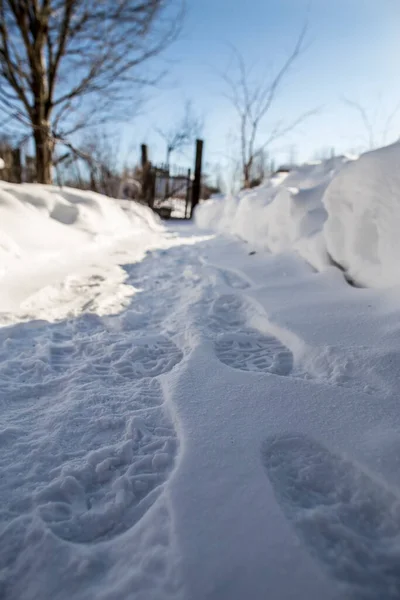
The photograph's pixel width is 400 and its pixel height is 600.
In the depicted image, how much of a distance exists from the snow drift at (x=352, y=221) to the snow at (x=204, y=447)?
127mm

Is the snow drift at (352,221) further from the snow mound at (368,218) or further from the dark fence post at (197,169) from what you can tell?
the dark fence post at (197,169)

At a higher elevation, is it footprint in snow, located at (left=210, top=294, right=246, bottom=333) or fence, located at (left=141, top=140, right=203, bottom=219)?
fence, located at (left=141, top=140, right=203, bottom=219)

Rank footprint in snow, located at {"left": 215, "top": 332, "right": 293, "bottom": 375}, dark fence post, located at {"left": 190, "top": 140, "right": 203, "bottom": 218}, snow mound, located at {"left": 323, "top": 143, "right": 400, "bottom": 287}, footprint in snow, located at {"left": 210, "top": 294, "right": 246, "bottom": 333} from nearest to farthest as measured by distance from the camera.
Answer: footprint in snow, located at {"left": 215, "top": 332, "right": 293, "bottom": 375}
snow mound, located at {"left": 323, "top": 143, "right": 400, "bottom": 287}
footprint in snow, located at {"left": 210, "top": 294, "right": 246, "bottom": 333}
dark fence post, located at {"left": 190, "top": 140, "right": 203, "bottom": 218}

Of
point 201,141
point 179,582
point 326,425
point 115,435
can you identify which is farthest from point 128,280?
point 201,141

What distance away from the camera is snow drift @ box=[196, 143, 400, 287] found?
4.89ft

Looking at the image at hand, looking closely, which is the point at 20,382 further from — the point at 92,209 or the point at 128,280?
the point at 92,209

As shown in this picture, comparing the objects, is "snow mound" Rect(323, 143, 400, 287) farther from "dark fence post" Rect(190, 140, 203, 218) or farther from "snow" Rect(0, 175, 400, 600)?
"dark fence post" Rect(190, 140, 203, 218)

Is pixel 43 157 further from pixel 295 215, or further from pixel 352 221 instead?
pixel 352 221

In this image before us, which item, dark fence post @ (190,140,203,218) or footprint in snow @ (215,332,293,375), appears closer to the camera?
footprint in snow @ (215,332,293,375)

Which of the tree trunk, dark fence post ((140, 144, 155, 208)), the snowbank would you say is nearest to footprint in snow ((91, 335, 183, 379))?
the snowbank

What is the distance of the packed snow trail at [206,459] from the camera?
0.57 m

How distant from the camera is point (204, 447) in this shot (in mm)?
811

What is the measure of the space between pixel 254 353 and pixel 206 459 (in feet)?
2.07

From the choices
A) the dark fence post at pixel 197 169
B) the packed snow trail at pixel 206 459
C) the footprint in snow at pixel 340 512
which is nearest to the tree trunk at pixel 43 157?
the packed snow trail at pixel 206 459
